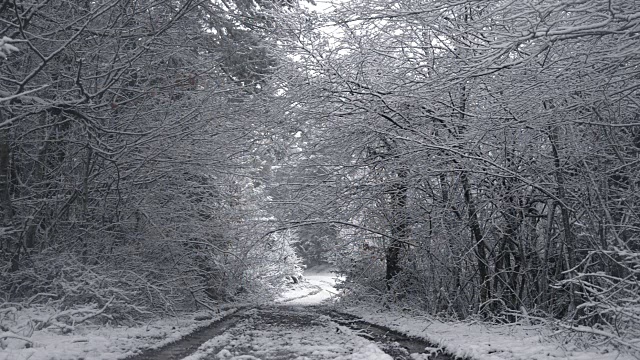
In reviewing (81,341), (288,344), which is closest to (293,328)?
(288,344)

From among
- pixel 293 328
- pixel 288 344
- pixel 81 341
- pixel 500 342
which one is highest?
pixel 81 341

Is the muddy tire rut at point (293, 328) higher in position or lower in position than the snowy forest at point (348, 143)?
lower

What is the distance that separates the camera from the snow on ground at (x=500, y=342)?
22.6ft

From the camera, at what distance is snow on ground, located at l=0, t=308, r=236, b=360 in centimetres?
736

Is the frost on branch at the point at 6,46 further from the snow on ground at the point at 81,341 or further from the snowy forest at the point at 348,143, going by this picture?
the snow on ground at the point at 81,341

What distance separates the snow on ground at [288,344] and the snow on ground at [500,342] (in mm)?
1155

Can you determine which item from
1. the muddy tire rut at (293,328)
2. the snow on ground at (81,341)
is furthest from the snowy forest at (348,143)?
the muddy tire rut at (293,328)

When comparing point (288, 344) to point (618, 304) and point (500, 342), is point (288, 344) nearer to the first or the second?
point (500, 342)

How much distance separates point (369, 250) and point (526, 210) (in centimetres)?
922

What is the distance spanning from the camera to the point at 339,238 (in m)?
20.1

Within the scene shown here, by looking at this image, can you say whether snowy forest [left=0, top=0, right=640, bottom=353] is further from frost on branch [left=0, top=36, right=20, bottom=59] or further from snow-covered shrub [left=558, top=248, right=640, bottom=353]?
frost on branch [left=0, top=36, right=20, bottom=59]

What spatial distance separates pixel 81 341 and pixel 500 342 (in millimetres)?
6181

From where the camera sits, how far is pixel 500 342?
8414 millimetres

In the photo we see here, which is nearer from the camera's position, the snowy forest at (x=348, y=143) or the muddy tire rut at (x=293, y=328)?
the snowy forest at (x=348, y=143)
